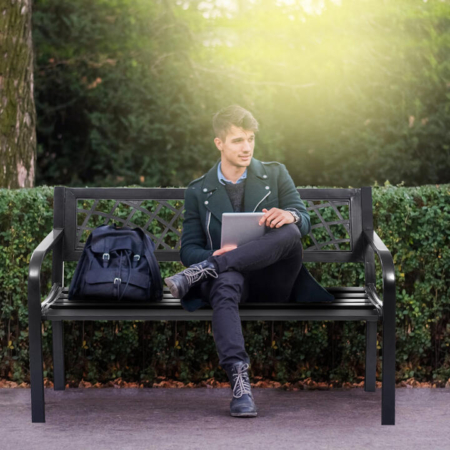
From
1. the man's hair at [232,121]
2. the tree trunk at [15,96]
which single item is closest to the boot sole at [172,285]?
the man's hair at [232,121]

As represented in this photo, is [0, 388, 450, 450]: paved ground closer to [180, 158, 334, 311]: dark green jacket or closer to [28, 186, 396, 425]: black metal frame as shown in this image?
[28, 186, 396, 425]: black metal frame

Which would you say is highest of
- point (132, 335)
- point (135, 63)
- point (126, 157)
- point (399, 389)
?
point (135, 63)

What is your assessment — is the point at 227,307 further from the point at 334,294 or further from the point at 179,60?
the point at 179,60

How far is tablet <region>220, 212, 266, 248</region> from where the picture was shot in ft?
14.2

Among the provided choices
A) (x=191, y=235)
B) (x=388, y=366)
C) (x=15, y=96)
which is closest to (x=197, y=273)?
(x=191, y=235)

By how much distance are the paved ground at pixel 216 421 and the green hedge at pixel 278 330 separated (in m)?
0.21

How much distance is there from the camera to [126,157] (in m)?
8.69

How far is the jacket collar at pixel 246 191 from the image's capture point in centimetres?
460

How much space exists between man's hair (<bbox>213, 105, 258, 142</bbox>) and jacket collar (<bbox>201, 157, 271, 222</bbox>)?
215mm

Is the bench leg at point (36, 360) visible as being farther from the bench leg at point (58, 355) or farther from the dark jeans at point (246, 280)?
the dark jeans at point (246, 280)

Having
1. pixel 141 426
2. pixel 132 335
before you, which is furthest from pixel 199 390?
pixel 141 426

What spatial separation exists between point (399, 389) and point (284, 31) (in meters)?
4.96

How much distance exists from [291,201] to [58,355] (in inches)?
64.5

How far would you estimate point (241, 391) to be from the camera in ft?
13.4
